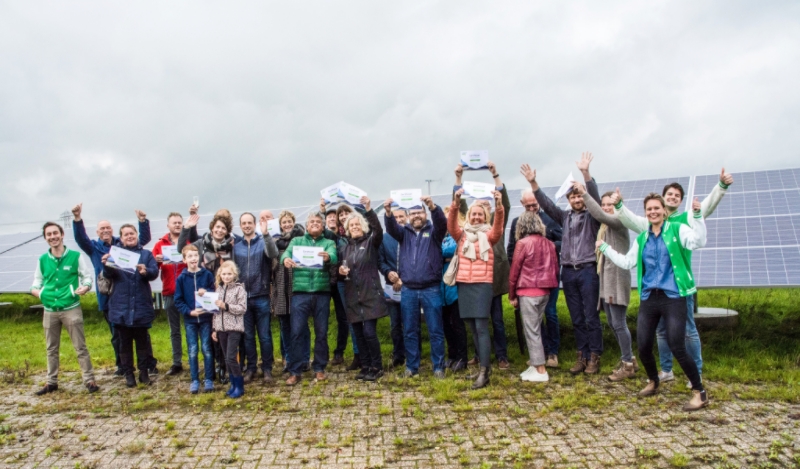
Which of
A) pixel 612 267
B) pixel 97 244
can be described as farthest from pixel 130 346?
pixel 612 267

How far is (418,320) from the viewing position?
715cm

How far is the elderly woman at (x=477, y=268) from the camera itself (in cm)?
666

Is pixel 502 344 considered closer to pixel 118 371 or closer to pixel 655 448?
pixel 655 448

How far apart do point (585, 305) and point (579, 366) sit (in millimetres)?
746

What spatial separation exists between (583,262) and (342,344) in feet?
11.6

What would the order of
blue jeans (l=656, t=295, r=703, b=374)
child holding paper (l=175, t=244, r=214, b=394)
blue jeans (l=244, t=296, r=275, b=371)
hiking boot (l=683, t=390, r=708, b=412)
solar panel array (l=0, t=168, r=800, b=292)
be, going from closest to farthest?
1. hiking boot (l=683, t=390, r=708, b=412)
2. blue jeans (l=656, t=295, r=703, b=374)
3. child holding paper (l=175, t=244, r=214, b=394)
4. blue jeans (l=244, t=296, r=275, b=371)
5. solar panel array (l=0, t=168, r=800, b=292)

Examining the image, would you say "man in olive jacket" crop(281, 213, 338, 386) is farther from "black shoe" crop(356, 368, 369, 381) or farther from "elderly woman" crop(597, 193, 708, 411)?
"elderly woman" crop(597, 193, 708, 411)

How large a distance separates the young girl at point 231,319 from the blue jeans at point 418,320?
6.30 ft

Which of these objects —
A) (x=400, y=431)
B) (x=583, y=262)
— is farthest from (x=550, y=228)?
(x=400, y=431)

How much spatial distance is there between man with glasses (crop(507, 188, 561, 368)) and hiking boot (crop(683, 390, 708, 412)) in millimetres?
2080

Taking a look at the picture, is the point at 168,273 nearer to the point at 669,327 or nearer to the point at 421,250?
the point at 421,250

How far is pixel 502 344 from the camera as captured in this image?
762cm

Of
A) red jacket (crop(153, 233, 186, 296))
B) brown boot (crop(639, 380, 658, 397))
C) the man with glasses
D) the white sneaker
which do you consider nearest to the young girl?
red jacket (crop(153, 233, 186, 296))

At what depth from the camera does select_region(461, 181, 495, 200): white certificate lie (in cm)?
681
